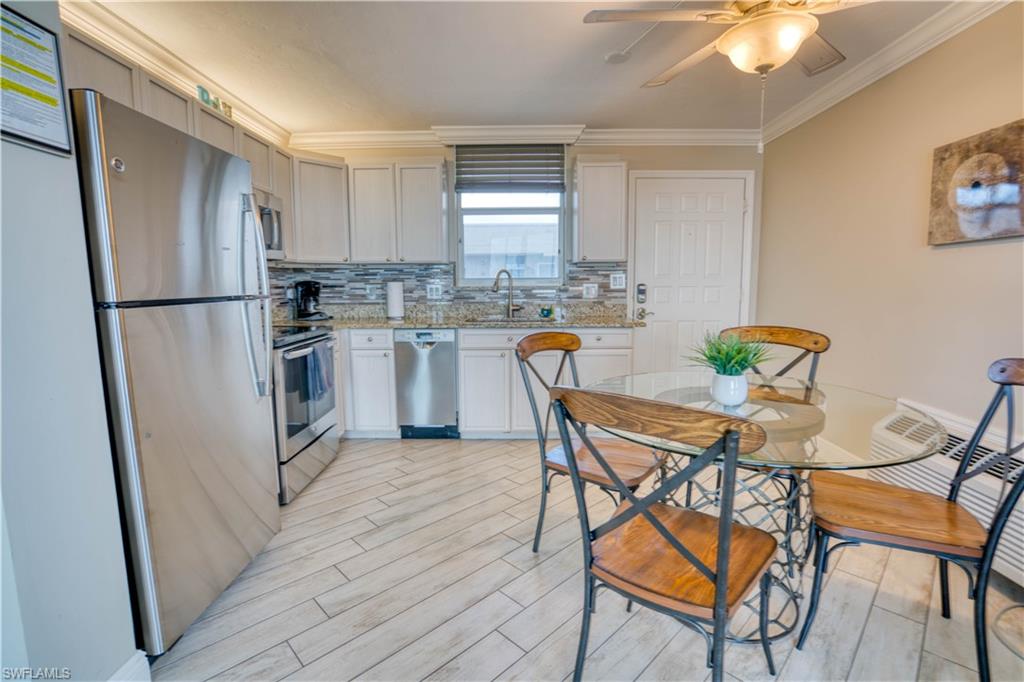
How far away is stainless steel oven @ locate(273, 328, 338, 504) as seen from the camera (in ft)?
7.93

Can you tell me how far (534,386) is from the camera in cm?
327

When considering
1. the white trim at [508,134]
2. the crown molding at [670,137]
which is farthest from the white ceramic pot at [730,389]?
the crown molding at [670,137]

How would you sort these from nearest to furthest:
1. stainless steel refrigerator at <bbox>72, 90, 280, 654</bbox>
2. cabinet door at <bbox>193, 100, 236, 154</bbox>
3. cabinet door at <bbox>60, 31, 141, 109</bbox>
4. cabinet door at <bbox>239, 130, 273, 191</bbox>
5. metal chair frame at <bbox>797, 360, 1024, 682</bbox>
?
metal chair frame at <bbox>797, 360, 1024, 682</bbox> < stainless steel refrigerator at <bbox>72, 90, 280, 654</bbox> < cabinet door at <bbox>60, 31, 141, 109</bbox> < cabinet door at <bbox>193, 100, 236, 154</bbox> < cabinet door at <bbox>239, 130, 273, 191</bbox>

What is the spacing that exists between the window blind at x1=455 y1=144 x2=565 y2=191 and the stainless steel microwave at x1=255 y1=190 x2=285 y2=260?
141 cm

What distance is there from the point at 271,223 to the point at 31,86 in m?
1.88

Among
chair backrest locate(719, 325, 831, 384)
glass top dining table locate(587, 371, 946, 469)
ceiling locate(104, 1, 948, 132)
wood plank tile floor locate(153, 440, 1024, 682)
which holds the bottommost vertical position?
wood plank tile floor locate(153, 440, 1024, 682)

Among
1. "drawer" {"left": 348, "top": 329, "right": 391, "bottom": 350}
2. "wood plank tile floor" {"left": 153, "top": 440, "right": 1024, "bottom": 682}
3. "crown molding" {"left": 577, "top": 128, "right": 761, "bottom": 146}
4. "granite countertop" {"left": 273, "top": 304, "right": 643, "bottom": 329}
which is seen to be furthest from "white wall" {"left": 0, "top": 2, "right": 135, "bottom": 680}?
"crown molding" {"left": 577, "top": 128, "right": 761, "bottom": 146}

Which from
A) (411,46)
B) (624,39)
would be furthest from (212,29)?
(624,39)

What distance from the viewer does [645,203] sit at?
3.80m

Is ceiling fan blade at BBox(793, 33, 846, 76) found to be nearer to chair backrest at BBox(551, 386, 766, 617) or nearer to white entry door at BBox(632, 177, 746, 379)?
chair backrest at BBox(551, 386, 766, 617)

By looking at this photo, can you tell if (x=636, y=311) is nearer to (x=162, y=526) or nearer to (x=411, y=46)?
(x=411, y=46)

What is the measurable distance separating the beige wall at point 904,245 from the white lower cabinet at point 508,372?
4.56ft

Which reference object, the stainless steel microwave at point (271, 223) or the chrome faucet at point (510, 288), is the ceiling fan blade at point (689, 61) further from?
the stainless steel microwave at point (271, 223)

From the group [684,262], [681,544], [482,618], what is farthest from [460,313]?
[681,544]
